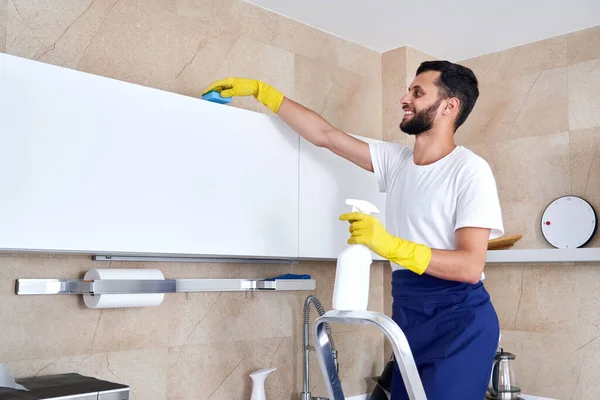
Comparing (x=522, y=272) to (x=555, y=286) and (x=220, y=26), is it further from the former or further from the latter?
(x=220, y=26)

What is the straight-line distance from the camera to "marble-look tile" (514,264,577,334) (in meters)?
2.89

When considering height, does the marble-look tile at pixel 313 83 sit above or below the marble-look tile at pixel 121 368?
above

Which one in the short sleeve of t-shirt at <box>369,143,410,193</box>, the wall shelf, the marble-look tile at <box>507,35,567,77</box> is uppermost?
the marble-look tile at <box>507,35,567,77</box>

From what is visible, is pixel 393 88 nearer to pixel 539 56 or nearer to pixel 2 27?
pixel 539 56

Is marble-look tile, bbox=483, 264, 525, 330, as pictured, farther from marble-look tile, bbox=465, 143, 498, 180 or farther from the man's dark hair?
the man's dark hair

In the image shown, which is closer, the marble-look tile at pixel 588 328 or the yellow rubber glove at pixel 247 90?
the yellow rubber glove at pixel 247 90

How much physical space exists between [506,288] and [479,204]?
48.9 inches

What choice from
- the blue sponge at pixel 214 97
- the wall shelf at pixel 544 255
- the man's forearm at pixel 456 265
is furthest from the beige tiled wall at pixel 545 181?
the blue sponge at pixel 214 97

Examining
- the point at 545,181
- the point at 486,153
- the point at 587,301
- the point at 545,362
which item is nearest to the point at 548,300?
the point at 587,301

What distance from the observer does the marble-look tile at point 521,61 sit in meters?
3.05

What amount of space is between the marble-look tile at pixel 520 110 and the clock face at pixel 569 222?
0.34 meters

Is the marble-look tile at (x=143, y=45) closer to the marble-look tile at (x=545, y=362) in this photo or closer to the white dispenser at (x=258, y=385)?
the white dispenser at (x=258, y=385)

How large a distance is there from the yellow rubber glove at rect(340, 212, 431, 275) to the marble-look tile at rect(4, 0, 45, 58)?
1112mm

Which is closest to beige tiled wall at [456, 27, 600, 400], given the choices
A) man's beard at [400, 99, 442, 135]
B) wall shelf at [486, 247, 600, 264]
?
wall shelf at [486, 247, 600, 264]
